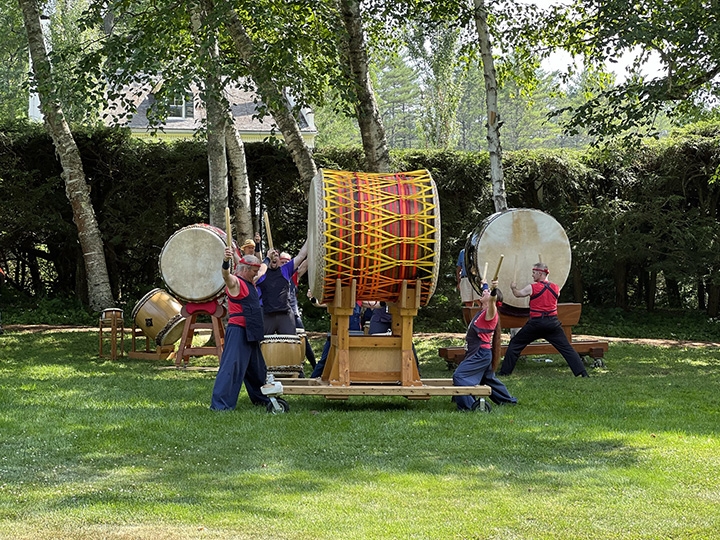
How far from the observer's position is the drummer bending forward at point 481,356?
9.58 m

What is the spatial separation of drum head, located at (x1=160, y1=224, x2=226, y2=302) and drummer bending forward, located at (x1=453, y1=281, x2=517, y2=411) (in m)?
5.13

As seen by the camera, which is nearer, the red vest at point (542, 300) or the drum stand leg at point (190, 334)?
the red vest at point (542, 300)

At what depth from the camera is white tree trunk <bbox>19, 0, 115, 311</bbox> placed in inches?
682

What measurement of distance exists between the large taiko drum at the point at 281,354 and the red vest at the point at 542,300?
10.2ft

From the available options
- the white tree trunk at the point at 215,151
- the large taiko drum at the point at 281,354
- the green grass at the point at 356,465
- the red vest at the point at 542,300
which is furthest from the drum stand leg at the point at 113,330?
the red vest at the point at 542,300

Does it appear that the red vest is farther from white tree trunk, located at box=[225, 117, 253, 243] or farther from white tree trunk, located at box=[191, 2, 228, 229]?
white tree trunk, located at box=[225, 117, 253, 243]

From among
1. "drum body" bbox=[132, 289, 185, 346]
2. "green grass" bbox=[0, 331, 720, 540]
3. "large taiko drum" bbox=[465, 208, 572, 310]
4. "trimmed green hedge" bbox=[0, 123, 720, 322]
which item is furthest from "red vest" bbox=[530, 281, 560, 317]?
"trimmed green hedge" bbox=[0, 123, 720, 322]

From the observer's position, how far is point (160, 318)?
14992 mm

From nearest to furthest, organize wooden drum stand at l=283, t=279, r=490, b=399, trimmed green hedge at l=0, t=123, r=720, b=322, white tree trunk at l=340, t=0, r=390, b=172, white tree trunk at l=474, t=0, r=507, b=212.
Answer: wooden drum stand at l=283, t=279, r=490, b=399 < white tree trunk at l=340, t=0, r=390, b=172 < white tree trunk at l=474, t=0, r=507, b=212 < trimmed green hedge at l=0, t=123, r=720, b=322

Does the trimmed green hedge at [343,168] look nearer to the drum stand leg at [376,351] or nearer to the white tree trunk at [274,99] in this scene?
the white tree trunk at [274,99]

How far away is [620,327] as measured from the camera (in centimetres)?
2027

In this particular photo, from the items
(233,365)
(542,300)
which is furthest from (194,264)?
(542,300)

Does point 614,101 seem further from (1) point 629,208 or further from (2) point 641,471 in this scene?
(2) point 641,471

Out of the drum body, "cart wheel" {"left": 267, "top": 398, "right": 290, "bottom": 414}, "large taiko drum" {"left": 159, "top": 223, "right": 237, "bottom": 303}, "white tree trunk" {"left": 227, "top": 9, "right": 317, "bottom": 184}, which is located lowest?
"cart wheel" {"left": 267, "top": 398, "right": 290, "bottom": 414}
